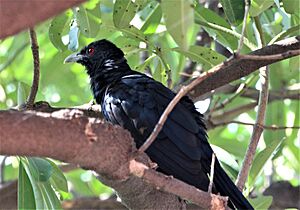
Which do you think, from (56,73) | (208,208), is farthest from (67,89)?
(208,208)

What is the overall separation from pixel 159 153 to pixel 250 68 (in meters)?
0.71

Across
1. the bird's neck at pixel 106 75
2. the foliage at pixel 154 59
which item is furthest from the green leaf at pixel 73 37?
the bird's neck at pixel 106 75

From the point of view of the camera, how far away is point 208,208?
2877 mm

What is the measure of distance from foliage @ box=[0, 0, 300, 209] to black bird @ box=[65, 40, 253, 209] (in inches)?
12.4

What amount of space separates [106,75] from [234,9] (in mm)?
1124

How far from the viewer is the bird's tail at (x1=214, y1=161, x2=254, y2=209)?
3506 millimetres

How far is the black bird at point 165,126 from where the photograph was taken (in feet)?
11.8

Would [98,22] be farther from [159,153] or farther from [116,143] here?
[116,143]

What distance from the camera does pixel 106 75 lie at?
463cm


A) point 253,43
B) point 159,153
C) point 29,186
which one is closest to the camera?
point 29,186

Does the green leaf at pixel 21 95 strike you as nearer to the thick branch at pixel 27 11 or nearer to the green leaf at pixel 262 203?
the green leaf at pixel 262 203


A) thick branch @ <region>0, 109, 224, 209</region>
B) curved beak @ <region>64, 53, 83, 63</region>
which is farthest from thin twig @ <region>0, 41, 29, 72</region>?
thick branch @ <region>0, 109, 224, 209</region>

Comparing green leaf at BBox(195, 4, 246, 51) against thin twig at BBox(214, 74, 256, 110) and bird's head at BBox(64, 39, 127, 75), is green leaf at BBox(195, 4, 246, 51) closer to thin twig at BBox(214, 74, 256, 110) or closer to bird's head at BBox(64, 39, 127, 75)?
thin twig at BBox(214, 74, 256, 110)

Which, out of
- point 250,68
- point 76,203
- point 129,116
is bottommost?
point 76,203
